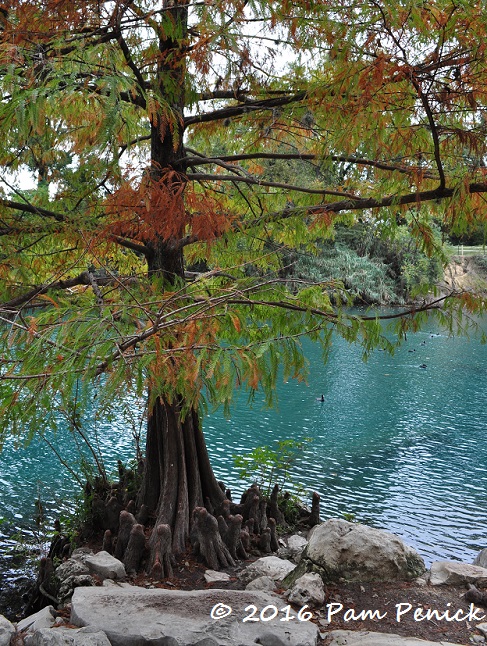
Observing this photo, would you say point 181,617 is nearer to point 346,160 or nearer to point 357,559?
point 357,559

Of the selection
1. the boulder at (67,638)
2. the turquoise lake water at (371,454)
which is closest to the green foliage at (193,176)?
the boulder at (67,638)

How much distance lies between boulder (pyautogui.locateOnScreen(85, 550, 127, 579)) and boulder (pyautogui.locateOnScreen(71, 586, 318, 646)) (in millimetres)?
502

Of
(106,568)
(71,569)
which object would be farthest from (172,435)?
(71,569)

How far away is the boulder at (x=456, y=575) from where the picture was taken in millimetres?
4059

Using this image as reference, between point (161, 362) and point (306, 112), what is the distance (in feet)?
8.59

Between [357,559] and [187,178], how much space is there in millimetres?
2702

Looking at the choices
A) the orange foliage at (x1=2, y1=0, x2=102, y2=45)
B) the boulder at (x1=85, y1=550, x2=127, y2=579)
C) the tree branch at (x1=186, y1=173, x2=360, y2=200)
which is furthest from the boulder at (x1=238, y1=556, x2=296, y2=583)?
the orange foliage at (x1=2, y1=0, x2=102, y2=45)

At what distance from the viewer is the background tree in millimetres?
2797

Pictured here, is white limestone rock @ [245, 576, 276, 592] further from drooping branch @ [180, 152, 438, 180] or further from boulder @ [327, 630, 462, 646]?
drooping branch @ [180, 152, 438, 180]

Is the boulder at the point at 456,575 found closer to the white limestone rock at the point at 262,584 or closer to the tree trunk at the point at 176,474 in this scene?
the white limestone rock at the point at 262,584

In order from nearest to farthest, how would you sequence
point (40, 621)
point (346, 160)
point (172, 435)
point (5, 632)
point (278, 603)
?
→ point (5, 632), point (278, 603), point (40, 621), point (346, 160), point (172, 435)

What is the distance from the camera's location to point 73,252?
15.5 feet

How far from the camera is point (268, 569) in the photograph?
4.59 metres

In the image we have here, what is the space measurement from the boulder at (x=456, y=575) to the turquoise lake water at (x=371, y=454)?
8.18 feet
